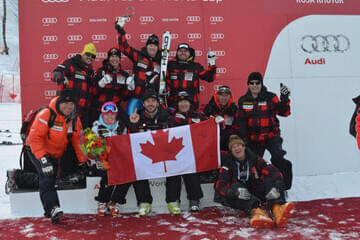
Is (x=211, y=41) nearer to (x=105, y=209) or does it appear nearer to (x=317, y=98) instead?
(x=317, y=98)

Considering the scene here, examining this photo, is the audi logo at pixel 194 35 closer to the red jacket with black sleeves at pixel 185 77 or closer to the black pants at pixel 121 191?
the red jacket with black sleeves at pixel 185 77

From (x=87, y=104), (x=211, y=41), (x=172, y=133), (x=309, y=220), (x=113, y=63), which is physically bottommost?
(x=309, y=220)

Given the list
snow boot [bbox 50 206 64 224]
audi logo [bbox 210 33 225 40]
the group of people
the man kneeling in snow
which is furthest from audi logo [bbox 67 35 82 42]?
the man kneeling in snow

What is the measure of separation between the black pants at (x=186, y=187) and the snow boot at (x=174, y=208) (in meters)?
0.05

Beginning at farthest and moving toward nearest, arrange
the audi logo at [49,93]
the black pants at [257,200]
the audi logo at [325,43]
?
the audi logo at [325,43], the audi logo at [49,93], the black pants at [257,200]

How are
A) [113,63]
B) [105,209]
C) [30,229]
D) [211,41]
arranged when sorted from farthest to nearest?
[211,41]
[113,63]
[105,209]
[30,229]

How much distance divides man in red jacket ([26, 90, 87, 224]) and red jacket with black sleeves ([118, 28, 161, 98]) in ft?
4.30

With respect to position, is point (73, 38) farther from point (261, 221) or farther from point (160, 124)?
point (261, 221)

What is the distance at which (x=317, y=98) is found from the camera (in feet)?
19.4

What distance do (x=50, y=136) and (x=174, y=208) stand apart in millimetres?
1722

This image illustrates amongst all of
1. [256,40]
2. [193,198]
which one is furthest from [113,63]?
[256,40]

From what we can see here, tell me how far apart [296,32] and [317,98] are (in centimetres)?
130

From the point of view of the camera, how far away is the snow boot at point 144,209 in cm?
376

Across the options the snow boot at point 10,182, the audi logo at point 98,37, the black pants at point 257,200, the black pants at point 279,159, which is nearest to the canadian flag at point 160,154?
the black pants at point 257,200
